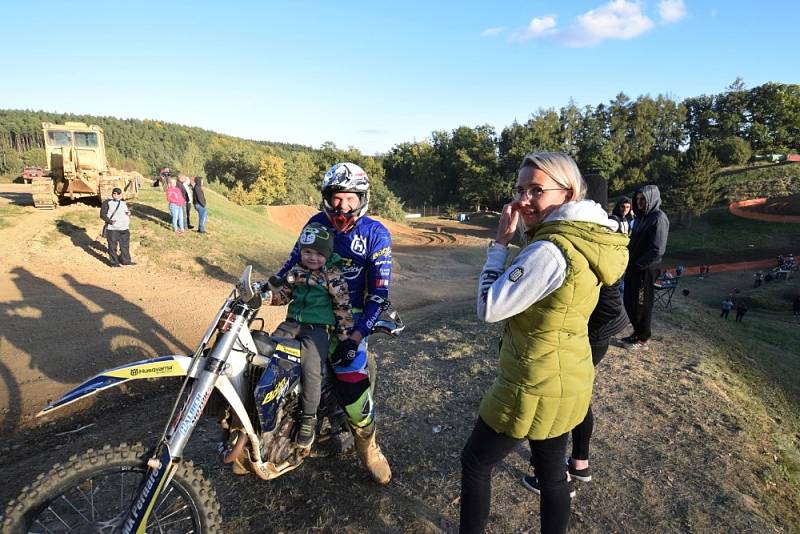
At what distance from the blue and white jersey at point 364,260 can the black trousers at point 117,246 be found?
31.8ft

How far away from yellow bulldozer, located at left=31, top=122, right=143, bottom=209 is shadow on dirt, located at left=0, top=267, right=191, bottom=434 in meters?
7.68

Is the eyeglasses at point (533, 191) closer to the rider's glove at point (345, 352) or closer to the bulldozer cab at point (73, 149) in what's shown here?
the rider's glove at point (345, 352)

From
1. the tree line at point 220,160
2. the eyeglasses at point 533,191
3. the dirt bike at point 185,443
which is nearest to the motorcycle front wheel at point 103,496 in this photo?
the dirt bike at point 185,443

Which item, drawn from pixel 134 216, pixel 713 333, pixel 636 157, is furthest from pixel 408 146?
pixel 713 333

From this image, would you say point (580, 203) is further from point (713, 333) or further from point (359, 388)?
point (713, 333)

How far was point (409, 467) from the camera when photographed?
376 centimetres

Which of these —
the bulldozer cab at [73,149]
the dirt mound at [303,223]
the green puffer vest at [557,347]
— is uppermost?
the bulldozer cab at [73,149]

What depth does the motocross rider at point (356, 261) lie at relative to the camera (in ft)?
10.1

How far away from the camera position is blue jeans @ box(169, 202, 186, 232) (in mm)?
13836

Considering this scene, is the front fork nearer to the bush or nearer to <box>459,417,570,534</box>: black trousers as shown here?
<box>459,417,570,534</box>: black trousers

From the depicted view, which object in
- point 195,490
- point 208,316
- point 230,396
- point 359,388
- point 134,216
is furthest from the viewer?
point 134,216

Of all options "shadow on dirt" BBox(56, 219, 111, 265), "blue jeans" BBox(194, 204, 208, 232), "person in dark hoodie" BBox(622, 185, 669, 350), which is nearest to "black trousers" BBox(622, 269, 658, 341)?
"person in dark hoodie" BBox(622, 185, 669, 350)

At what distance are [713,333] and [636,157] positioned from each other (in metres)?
55.4

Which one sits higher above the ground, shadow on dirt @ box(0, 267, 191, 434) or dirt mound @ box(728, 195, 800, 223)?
dirt mound @ box(728, 195, 800, 223)
